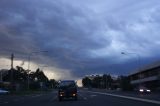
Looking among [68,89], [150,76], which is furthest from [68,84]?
[150,76]

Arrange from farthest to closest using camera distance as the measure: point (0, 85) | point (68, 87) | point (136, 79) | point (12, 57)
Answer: point (136, 79) → point (0, 85) → point (12, 57) → point (68, 87)

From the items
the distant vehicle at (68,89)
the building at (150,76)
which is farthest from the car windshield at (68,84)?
the building at (150,76)

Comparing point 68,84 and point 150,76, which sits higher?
point 150,76

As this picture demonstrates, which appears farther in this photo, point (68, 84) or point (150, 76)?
point (150, 76)

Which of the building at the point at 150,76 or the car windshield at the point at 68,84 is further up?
the building at the point at 150,76

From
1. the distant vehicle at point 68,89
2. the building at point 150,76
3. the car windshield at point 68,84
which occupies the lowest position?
the distant vehicle at point 68,89

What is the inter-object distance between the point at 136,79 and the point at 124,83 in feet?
75.4

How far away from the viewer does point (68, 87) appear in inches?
1875

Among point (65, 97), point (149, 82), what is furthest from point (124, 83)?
point (65, 97)

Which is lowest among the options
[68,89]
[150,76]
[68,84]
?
[68,89]

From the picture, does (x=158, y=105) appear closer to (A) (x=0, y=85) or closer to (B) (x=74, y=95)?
(B) (x=74, y=95)

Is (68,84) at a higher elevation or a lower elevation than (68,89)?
higher

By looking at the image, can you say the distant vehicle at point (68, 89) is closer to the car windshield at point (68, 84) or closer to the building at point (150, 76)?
the car windshield at point (68, 84)

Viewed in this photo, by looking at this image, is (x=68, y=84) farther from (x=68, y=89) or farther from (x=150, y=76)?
(x=150, y=76)
